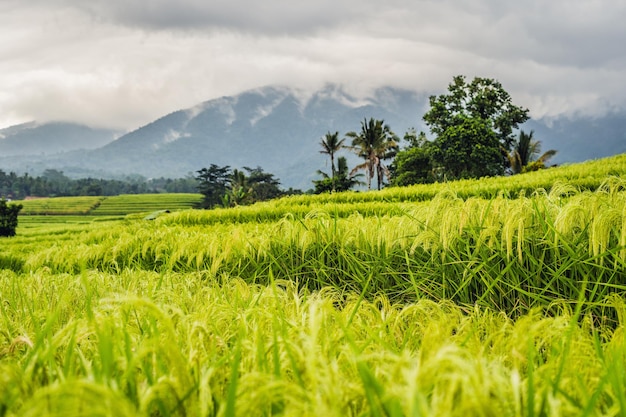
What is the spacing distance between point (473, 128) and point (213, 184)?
4763 centimetres

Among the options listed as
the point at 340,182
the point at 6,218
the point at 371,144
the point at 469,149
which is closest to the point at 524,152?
the point at 469,149

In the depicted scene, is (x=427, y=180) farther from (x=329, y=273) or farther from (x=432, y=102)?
(x=329, y=273)

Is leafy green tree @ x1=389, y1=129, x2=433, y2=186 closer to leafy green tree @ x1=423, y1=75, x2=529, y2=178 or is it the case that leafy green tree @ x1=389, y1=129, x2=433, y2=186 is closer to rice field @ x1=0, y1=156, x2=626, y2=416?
leafy green tree @ x1=423, y1=75, x2=529, y2=178

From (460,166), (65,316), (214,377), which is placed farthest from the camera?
(460,166)

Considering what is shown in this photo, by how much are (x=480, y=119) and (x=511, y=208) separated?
1298 inches

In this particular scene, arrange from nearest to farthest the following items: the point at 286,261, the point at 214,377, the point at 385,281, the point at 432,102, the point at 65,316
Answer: the point at 214,377 → the point at 65,316 → the point at 385,281 → the point at 286,261 → the point at 432,102

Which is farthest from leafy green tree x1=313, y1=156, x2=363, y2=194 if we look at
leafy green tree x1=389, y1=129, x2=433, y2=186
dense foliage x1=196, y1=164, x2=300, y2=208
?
dense foliage x1=196, y1=164, x2=300, y2=208

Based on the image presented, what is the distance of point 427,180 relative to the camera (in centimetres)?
3431

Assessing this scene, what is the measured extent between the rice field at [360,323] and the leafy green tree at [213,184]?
60.3m

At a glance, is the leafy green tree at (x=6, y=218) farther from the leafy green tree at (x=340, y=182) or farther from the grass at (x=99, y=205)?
the grass at (x=99, y=205)

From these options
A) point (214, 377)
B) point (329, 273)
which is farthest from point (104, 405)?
point (329, 273)

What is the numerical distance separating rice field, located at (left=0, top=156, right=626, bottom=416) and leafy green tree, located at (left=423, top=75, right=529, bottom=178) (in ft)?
94.4

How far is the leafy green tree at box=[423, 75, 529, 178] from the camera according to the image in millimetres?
31047

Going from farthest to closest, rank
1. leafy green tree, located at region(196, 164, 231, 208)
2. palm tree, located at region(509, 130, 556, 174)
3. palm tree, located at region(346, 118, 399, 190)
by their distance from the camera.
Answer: leafy green tree, located at region(196, 164, 231, 208), palm tree, located at region(346, 118, 399, 190), palm tree, located at region(509, 130, 556, 174)
